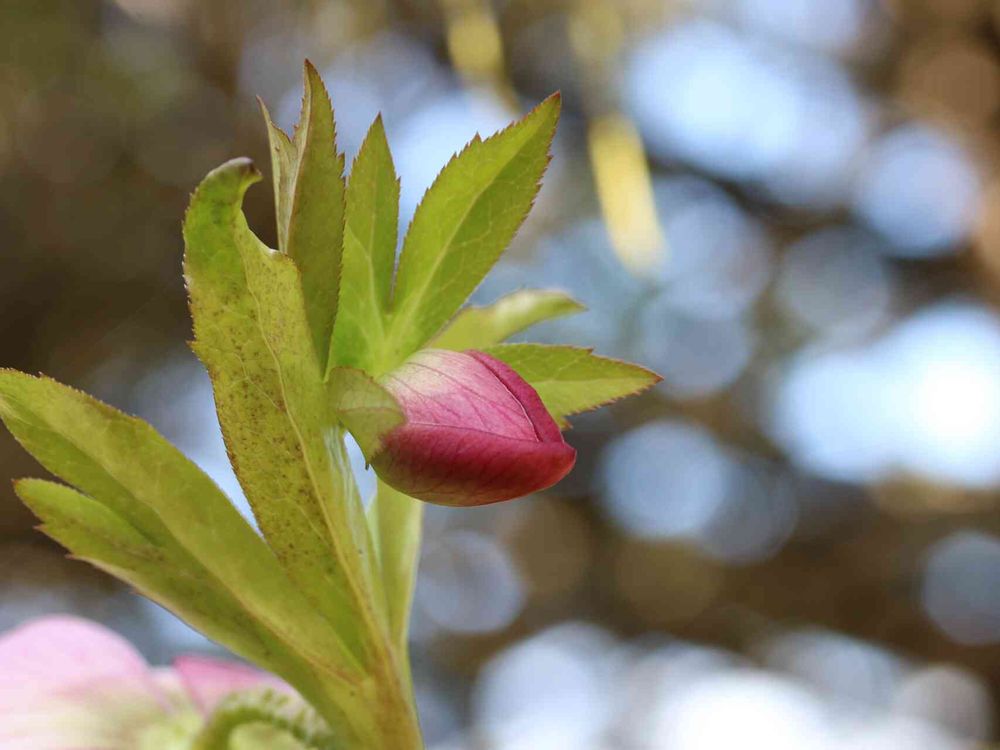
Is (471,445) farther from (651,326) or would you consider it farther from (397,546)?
(651,326)

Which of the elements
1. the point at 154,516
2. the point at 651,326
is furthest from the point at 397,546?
the point at 651,326

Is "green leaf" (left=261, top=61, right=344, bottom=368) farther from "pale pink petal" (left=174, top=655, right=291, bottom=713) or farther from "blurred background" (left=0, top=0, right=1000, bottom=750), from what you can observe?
"blurred background" (left=0, top=0, right=1000, bottom=750)

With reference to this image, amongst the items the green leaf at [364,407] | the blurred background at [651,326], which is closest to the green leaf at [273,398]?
the green leaf at [364,407]

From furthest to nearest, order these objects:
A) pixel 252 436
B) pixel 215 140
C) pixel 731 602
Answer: pixel 731 602 < pixel 215 140 < pixel 252 436

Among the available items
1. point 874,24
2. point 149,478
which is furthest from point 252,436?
point 874,24

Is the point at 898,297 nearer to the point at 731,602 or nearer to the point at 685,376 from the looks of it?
the point at 685,376

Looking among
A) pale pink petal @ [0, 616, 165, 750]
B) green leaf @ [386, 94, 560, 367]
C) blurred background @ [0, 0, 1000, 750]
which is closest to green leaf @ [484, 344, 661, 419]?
green leaf @ [386, 94, 560, 367]
